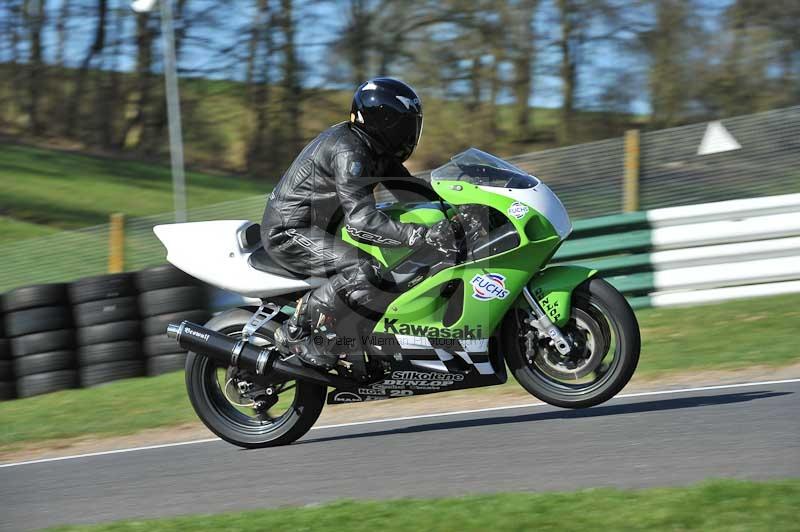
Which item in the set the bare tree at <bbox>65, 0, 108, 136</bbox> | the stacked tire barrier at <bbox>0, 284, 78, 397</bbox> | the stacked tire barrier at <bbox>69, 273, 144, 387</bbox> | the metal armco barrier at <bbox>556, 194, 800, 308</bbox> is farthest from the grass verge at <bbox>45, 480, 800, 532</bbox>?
the bare tree at <bbox>65, 0, 108, 136</bbox>

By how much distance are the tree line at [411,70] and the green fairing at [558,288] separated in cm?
1268

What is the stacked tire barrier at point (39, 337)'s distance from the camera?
916cm

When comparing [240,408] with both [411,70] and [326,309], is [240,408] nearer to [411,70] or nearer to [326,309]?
[326,309]

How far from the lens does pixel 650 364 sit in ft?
25.1

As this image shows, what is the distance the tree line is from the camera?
17328mm

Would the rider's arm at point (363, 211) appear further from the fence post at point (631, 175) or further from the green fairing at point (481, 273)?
the fence post at point (631, 175)

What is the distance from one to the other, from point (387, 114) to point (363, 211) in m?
0.55

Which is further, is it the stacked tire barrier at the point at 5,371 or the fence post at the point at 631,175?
the fence post at the point at 631,175

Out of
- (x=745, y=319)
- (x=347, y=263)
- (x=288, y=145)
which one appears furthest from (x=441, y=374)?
(x=288, y=145)

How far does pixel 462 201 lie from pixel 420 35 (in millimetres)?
14799

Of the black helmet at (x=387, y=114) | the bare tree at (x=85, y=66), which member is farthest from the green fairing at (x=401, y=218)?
the bare tree at (x=85, y=66)

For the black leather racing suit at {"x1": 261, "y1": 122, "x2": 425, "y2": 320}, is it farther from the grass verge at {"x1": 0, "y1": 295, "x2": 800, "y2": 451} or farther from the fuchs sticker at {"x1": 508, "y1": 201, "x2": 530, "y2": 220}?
the grass verge at {"x1": 0, "y1": 295, "x2": 800, "y2": 451}

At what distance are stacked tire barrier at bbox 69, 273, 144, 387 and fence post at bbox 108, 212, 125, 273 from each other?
39.3 inches

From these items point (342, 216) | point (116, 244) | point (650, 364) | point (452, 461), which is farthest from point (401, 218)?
point (116, 244)
